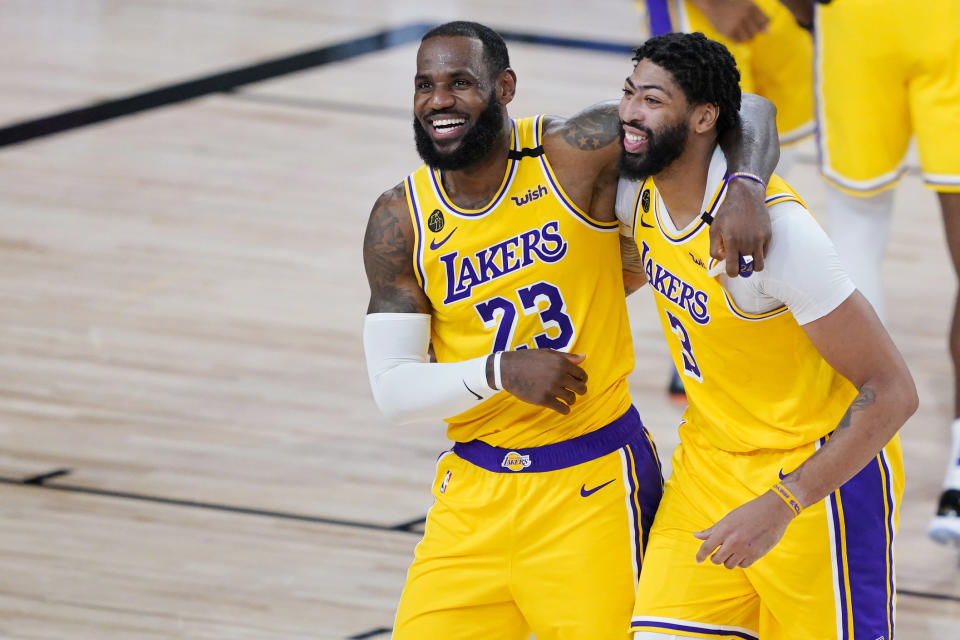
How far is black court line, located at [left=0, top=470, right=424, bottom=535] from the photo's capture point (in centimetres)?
444

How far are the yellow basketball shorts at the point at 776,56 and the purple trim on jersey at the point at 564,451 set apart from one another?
6.58ft

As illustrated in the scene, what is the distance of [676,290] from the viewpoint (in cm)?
289

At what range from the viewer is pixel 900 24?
4.29 metres

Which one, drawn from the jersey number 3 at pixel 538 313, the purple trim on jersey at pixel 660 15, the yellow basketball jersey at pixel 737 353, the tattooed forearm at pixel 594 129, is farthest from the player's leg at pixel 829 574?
the purple trim on jersey at pixel 660 15

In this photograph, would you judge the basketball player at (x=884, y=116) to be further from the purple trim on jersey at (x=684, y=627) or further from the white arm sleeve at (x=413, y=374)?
the white arm sleeve at (x=413, y=374)

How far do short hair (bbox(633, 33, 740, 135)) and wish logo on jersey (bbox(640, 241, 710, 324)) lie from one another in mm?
294

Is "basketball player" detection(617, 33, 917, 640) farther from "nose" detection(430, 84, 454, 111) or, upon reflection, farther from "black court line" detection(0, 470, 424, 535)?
"black court line" detection(0, 470, 424, 535)

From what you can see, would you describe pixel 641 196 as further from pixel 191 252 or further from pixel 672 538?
pixel 191 252

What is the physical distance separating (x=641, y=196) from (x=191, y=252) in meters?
3.93

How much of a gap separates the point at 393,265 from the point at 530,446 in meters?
Answer: 0.47

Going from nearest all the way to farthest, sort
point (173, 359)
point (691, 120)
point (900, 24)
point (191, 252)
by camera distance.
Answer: point (691, 120) < point (900, 24) < point (173, 359) < point (191, 252)

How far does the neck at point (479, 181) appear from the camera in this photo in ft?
10.3

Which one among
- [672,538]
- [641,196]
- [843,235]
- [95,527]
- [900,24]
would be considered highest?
[900,24]

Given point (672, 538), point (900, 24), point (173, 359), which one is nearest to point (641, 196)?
point (672, 538)
